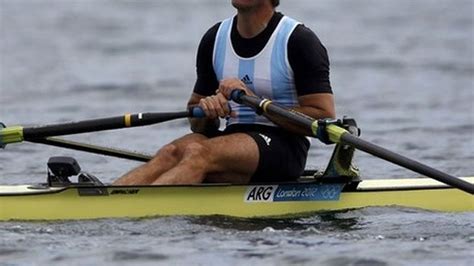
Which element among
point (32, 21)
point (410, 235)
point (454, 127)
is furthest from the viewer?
point (32, 21)

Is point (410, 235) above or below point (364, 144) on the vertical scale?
below

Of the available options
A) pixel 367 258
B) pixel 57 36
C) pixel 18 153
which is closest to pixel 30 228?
pixel 367 258

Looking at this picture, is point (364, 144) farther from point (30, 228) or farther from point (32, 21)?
point (32, 21)

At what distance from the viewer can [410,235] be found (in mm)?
10625

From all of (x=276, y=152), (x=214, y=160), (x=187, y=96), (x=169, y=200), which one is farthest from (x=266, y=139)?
(x=187, y=96)

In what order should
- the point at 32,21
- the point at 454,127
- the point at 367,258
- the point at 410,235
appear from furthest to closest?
the point at 32,21
the point at 454,127
the point at 410,235
the point at 367,258

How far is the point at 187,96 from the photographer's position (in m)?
21.9

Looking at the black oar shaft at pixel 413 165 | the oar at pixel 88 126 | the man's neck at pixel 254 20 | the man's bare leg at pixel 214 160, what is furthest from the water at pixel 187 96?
the man's neck at pixel 254 20

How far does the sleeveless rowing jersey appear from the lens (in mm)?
10938

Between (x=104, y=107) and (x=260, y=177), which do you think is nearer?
(x=260, y=177)

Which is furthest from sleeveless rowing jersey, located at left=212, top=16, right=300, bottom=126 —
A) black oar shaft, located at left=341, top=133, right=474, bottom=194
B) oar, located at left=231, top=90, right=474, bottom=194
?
black oar shaft, located at left=341, top=133, right=474, bottom=194

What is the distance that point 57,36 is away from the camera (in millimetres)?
31125

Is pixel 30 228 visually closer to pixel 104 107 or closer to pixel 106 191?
pixel 106 191

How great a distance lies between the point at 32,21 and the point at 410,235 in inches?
961
